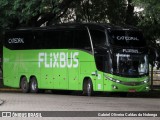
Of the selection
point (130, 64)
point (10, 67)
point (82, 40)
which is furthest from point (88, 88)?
point (10, 67)

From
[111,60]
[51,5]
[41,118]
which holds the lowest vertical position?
[41,118]

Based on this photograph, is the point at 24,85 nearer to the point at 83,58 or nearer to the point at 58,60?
the point at 58,60

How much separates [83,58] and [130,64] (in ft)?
8.73

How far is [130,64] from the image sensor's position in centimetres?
3119

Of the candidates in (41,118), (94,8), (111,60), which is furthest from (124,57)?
(41,118)

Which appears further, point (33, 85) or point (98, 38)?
point (33, 85)

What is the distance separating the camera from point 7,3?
3416 centimetres

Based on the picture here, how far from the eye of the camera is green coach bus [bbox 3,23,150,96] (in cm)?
3095

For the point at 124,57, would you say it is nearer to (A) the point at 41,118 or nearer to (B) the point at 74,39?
(B) the point at 74,39

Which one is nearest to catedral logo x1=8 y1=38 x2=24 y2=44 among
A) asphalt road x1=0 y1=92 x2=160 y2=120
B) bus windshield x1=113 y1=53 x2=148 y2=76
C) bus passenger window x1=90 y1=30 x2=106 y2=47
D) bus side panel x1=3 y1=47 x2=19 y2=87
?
bus side panel x1=3 y1=47 x2=19 y2=87

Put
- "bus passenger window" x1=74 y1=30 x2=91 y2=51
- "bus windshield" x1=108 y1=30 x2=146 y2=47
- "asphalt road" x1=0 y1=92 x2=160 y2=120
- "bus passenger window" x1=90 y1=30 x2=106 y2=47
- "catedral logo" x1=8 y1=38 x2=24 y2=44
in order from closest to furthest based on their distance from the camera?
"asphalt road" x1=0 y1=92 x2=160 y2=120 < "bus windshield" x1=108 y1=30 x2=146 y2=47 < "bus passenger window" x1=90 y1=30 x2=106 y2=47 < "bus passenger window" x1=74 y1=30 x2=91 y2=51 < "catedral logo" x1=8 y1=38 x2=24 y2=44

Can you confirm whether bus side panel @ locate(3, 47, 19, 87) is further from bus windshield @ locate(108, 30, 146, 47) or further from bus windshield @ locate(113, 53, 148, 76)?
bus windshield @ locate(113, 53, 148, 76)

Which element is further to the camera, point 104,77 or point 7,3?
point 7,3

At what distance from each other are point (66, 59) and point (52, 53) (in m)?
1.31
